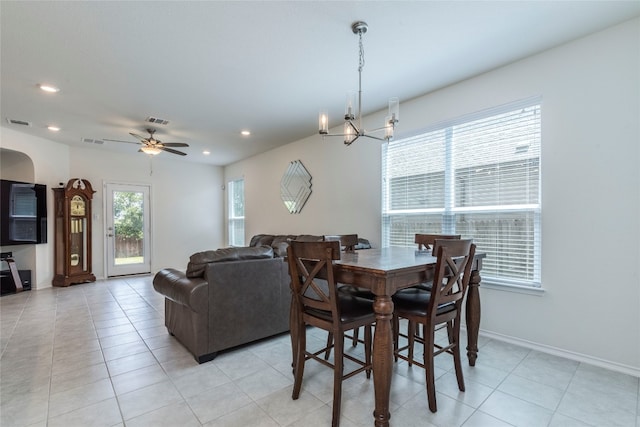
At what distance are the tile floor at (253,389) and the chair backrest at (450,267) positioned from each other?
0.63 metres

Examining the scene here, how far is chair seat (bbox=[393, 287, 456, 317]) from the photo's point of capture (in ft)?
6.27

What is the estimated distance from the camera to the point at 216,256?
2.60 m

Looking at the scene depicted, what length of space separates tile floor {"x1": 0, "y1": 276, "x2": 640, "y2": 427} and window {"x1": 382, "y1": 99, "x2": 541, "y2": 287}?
893 mm

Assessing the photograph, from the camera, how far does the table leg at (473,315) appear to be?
2350 mm

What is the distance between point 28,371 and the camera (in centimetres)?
234

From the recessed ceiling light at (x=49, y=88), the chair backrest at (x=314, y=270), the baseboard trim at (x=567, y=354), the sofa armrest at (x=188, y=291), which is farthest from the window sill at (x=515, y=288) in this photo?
the recessed ceiling light at (x=49, y=88)

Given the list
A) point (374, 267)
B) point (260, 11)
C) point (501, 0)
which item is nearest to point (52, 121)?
point (260, 11)

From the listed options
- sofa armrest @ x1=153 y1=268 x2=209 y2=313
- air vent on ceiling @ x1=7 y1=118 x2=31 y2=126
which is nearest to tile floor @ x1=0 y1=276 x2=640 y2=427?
sofa armrest @ x1=153 y1=268 x2=209 y2=313

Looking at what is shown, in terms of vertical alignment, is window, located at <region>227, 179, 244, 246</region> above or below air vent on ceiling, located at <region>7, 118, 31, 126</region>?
below

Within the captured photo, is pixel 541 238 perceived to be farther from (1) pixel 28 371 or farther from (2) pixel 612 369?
(1) pixel 28 371

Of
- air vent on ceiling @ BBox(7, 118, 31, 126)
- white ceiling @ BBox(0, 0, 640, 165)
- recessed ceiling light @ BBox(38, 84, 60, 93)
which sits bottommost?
air vent on ceiling @ BBox(7, 118, 31, 126)

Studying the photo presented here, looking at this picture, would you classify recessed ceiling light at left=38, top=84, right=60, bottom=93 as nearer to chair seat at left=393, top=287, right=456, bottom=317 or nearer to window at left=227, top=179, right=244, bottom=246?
chair seat at left=393, top=287, right=456, bottom=317

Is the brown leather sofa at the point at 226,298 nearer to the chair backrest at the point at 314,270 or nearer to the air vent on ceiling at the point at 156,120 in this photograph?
the chair backrest at the point at 314,270

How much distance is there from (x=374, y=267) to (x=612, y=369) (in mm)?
2224
